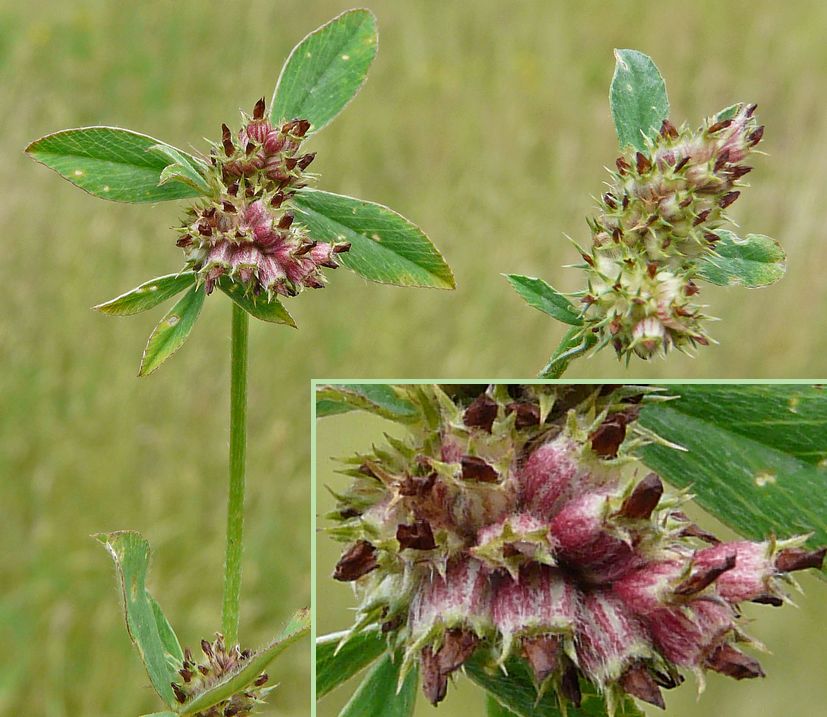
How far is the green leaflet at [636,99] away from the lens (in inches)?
77.3

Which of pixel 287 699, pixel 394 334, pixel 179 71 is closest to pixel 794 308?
pixel 394 334

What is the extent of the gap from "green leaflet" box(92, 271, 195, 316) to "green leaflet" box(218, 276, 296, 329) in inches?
5.1

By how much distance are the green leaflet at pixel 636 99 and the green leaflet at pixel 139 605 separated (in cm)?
118

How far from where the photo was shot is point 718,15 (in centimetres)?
705

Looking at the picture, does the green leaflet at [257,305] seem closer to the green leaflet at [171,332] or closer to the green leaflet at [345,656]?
the green leaflet at [171,332]

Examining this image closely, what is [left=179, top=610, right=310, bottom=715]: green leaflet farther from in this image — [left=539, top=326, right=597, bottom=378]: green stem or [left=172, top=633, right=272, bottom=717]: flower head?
[left=539, top=326, right=597, bottom=378]: green stem

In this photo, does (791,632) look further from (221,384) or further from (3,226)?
(3,226)

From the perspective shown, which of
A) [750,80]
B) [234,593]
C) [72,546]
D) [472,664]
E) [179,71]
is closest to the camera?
[472,664]

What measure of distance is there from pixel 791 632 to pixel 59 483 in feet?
11.0

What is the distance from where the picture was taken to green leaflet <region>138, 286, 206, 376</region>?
1.71 meters

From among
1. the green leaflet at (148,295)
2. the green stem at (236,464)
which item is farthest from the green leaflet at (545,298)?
the green leaflet at (148,295)

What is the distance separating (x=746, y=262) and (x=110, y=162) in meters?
1.22

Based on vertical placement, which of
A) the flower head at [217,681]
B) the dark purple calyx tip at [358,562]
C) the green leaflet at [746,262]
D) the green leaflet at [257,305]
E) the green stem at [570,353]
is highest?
the green leaflet at [746,262]

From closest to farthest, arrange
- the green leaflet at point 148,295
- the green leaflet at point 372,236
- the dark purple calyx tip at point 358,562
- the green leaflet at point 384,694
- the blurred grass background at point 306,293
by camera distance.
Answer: the dark purple calyx tip at point 358,562, the green leaflet at point 384,694, the green leaflet at point 148,295, the green leaflet at point 372,236, the blurred grass background at point 306,293
